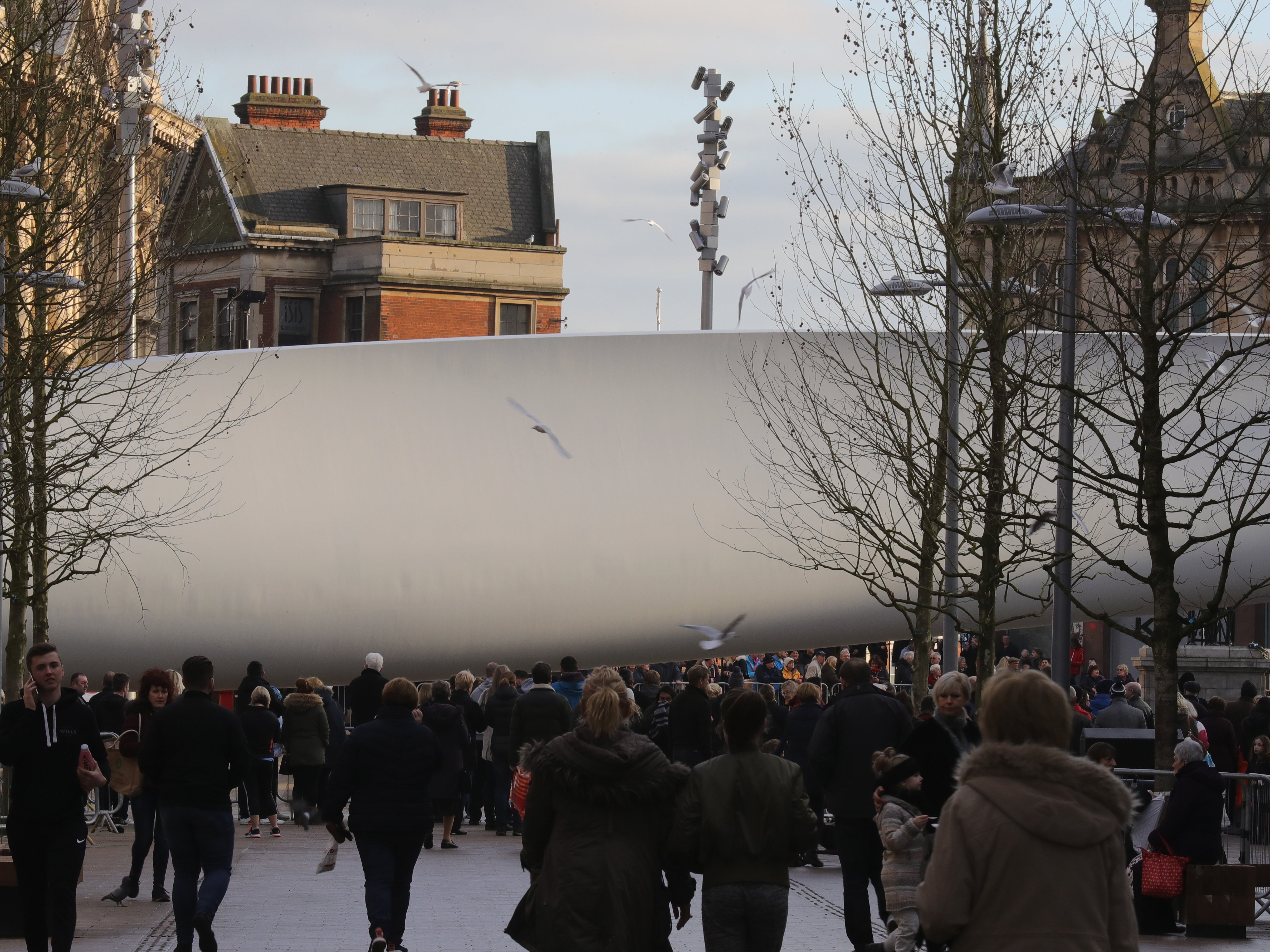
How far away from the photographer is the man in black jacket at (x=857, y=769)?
819 cm

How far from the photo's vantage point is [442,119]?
51.2 metres

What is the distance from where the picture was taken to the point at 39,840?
24.5ft

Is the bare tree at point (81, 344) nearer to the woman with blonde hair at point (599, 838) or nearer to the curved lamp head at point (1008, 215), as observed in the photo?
the curved lamp head at point (1008, 215)

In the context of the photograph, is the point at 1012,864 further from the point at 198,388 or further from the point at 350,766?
the point at 198,388

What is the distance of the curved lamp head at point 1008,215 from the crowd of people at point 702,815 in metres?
4.16

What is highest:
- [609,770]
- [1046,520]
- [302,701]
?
[1046,520]

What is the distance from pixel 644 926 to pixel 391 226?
43810mm

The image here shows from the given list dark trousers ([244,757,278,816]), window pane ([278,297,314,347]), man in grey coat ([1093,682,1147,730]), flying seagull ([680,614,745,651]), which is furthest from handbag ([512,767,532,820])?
window pane ([278,297,314,347])

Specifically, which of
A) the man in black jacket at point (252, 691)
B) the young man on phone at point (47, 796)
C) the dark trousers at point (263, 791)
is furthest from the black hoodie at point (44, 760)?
the man in black jacket at point (252, 691)

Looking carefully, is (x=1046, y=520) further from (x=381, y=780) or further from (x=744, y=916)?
(x=744, y=916)

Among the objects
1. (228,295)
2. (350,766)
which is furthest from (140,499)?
(228,295)

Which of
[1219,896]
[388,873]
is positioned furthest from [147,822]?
[1219,896]

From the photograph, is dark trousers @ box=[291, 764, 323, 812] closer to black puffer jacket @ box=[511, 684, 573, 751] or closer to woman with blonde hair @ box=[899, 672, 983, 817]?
black puffer jacket @ box=[511, 684, 573, 751]

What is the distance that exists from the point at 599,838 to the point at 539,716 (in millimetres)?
6535
